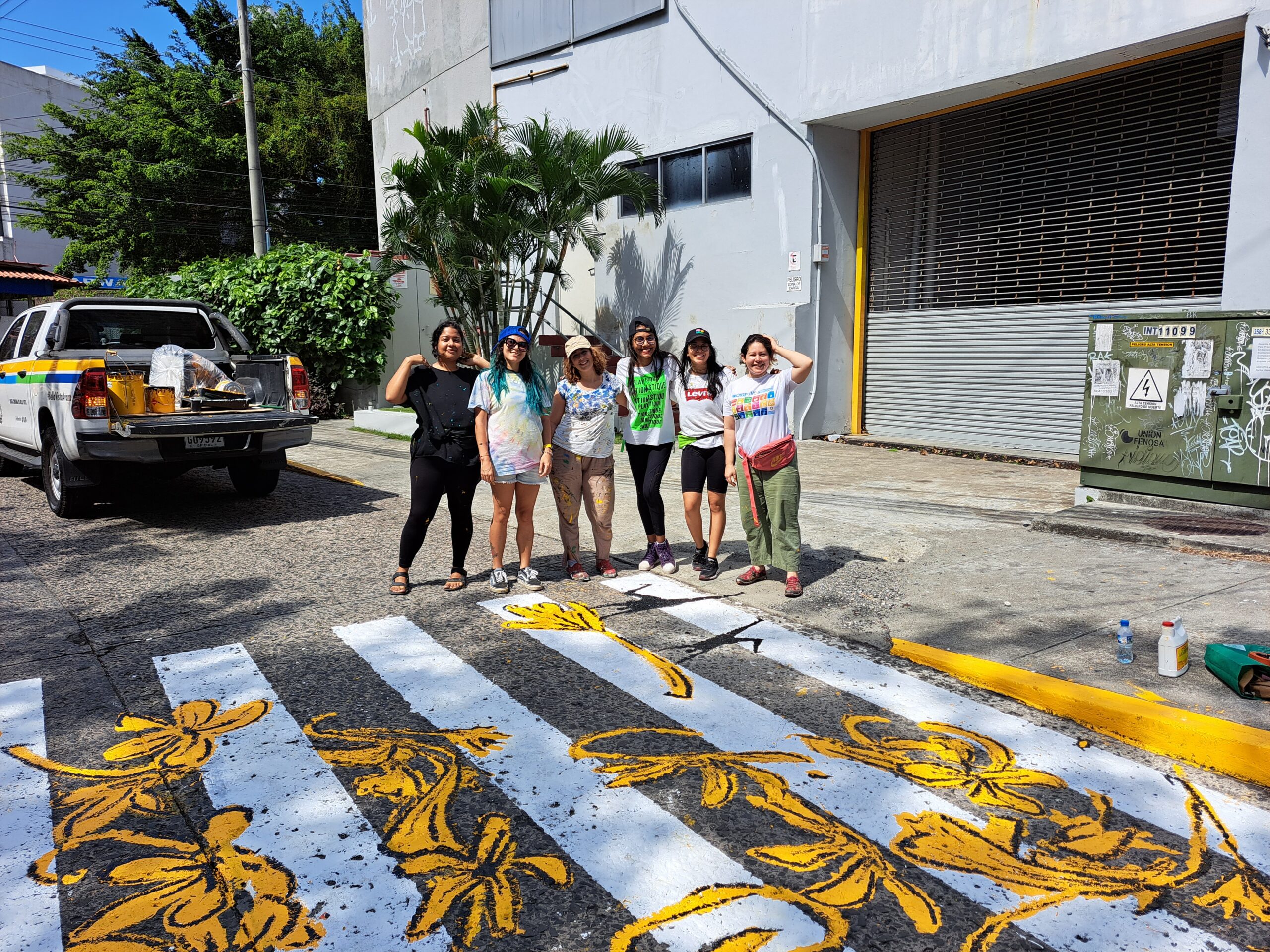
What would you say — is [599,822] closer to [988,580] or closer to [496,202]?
[988,580]

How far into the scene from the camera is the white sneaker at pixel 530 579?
6.56m

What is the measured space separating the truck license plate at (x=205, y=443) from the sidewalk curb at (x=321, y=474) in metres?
2.42

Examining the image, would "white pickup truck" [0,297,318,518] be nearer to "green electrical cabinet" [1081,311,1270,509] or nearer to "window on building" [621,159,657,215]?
"green electrical cabinet" [1081,311,1270,509]

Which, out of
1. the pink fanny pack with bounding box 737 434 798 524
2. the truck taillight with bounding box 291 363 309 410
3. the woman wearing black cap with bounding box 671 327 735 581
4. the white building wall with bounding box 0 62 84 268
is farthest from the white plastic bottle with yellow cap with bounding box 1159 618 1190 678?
the white building wall with bounding box 0 62 84 268

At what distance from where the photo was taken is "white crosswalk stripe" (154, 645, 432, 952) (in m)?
2.73

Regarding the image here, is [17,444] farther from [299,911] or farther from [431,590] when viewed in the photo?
[299,911]

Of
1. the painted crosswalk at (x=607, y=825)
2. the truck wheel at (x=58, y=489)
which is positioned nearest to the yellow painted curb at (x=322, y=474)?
the truck wheel at (x=58, y=489)

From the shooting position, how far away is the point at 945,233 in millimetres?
12836

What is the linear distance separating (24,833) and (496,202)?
12286mm

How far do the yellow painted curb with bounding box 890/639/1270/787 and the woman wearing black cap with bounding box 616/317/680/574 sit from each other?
2694 millimetres

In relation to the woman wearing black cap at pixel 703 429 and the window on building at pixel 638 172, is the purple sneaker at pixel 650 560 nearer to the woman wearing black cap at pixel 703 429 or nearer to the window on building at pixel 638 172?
the woman wearing black cap at pixel 703 429

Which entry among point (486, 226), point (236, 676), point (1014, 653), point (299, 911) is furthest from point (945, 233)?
point (299, 911)

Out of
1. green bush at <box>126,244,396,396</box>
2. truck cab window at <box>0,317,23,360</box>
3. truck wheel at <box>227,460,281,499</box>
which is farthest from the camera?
green bush at <box>126,244,396,396</box>

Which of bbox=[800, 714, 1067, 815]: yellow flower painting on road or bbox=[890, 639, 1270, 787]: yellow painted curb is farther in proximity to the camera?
bbox=[890, 639, 1270, 787]: yellow painted curb
